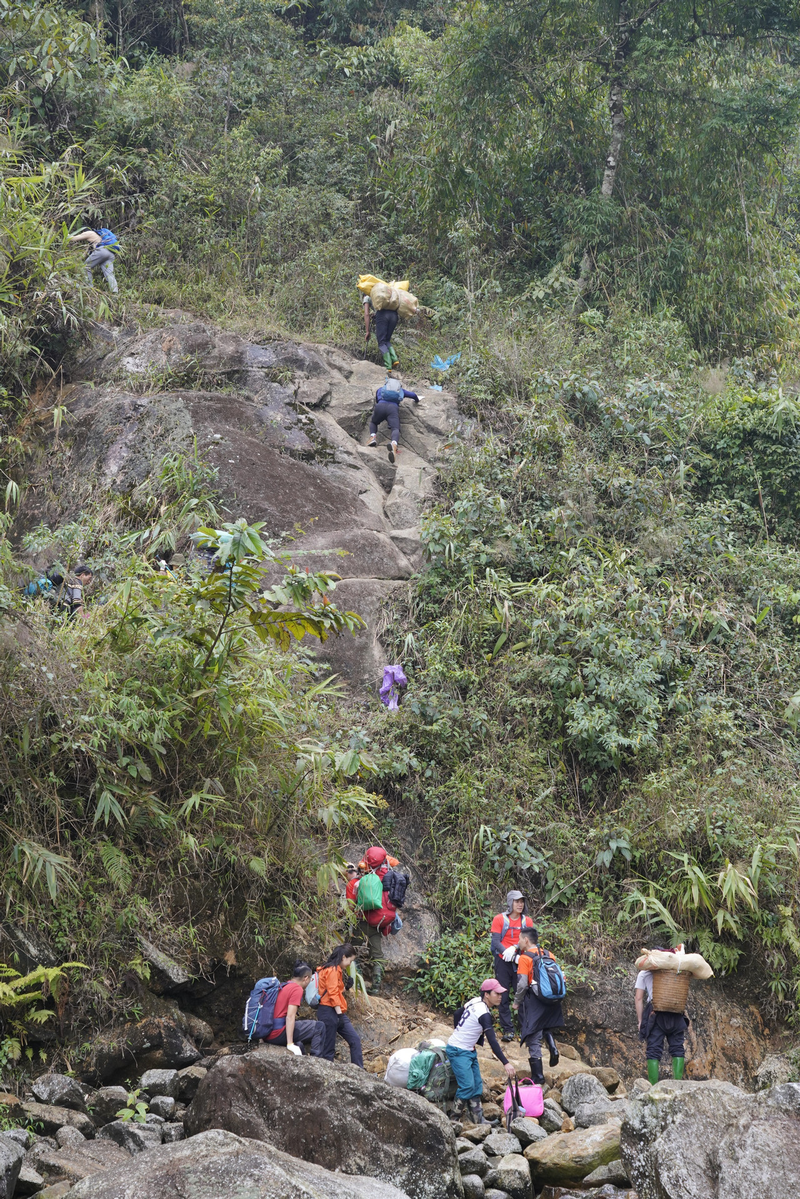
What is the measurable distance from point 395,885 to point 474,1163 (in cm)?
296

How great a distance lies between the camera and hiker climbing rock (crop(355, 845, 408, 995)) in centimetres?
857

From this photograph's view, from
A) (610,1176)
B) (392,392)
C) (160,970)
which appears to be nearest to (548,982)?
(610,1176)

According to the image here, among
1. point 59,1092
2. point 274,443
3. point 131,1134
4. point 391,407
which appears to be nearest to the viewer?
point 131,1134

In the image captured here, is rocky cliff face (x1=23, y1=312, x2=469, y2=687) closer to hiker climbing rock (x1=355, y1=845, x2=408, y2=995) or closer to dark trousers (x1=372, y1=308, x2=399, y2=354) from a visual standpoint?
dark trousers (x1=372, y1=308, x2=399, y2=354)

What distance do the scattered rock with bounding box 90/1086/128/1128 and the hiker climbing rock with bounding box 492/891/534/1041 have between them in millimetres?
3063

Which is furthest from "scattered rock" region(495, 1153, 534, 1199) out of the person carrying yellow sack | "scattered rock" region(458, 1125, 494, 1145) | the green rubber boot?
the person carrying yellow sack

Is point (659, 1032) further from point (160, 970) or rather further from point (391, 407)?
point (391, 407)

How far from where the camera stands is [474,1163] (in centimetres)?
588

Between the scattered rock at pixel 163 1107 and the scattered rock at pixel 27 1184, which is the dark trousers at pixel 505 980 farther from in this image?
the scattered rock at pixel 27 1184

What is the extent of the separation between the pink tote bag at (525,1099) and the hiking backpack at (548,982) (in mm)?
641

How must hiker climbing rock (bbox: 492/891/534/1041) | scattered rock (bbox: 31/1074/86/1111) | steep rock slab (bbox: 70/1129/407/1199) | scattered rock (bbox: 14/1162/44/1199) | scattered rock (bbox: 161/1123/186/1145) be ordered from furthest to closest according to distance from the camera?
1. hiker climbing rock (bbox: 492/891/534/1041)
2. scattered rock (bbox: 31/1074/86/1111)
3. scattered rock (bbox: 161/1123/186/1145)
4. scattered rock (bbox: 14/1162/44/1199)
5. steep rock slab (bbox: 70/1129/407/1199)

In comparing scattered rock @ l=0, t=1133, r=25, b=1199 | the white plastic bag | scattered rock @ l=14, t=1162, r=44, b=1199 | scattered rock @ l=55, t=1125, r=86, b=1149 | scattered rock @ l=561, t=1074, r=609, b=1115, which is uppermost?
scattered rock @ l=0, t=1133, r=25, b=1199

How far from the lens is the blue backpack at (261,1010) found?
7.06 m

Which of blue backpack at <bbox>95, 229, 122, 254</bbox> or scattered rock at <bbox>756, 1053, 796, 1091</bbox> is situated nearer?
scattered rock at <bbox>756, 1053, 796, 1091</bbox>
